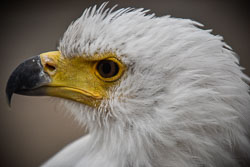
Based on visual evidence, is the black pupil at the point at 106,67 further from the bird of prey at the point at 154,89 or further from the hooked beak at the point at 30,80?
the hooked beak at the point at 30,80

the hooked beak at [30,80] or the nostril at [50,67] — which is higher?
the nostril at [50,67]

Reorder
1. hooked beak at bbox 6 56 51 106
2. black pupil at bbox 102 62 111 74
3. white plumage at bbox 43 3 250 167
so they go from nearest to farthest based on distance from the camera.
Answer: white plumage at bbox 43 3 250 167
black pupil at bbox 102 62 111 74
hooked beak at bbox 6 56 51 106

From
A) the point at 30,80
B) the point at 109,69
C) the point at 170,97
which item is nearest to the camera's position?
the point at 170,97

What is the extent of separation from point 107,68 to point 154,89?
337 mm

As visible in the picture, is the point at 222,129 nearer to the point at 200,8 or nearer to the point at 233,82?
the point at 233,82

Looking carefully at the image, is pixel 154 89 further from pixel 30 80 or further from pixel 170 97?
pixel 30 80

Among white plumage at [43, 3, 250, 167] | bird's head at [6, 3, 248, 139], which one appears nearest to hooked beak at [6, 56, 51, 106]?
bird's head at [6, 3, 248, 139]

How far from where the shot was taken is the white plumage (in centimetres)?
177

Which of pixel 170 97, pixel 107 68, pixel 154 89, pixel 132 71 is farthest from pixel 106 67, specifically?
pixel 170 97

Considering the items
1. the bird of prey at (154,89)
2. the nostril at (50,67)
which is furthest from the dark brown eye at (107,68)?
the nostril at (50,67)

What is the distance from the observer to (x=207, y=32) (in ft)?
6.44

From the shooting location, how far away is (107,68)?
1.88m

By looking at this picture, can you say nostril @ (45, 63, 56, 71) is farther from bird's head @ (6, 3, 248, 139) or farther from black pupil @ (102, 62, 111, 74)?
black pupil @ (102, 62, 111, 74)

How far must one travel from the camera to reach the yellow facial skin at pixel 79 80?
1.90 meters
